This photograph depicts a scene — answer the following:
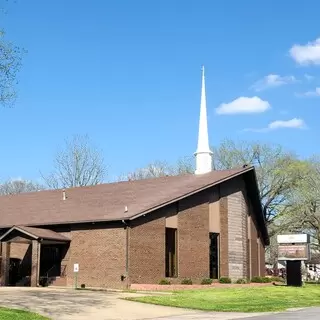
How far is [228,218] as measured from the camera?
36.9m

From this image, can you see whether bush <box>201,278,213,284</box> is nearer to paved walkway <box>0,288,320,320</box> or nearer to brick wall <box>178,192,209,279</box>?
brick wall <box>178,192,209,279</box>

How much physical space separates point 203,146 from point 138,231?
11.5m

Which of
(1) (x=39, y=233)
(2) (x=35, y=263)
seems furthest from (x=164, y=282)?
(1) (x=39, y=233)

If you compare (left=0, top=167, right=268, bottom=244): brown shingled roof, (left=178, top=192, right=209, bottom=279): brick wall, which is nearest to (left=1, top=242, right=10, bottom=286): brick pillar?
(left=0, top=167, right=268, bottom=244): brown shingled roof

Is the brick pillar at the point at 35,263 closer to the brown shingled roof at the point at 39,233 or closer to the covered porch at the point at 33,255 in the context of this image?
the covered porch at the point at 33,255

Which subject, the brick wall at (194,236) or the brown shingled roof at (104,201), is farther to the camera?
the brick wall at (194,236)

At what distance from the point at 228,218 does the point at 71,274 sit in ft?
35.8

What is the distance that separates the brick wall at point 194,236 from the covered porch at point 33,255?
6.62 m

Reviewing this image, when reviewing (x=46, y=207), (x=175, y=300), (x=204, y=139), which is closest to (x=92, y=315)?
(x=175, y=300)

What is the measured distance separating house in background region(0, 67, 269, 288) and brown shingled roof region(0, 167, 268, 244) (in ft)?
0.23

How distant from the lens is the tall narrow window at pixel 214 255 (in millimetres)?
35250

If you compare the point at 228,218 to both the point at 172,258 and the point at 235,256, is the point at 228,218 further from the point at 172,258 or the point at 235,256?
the point at 172,258

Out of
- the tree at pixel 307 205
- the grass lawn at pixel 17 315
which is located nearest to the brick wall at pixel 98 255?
the grass lawn at pixel 17 315

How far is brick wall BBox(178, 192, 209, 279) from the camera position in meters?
33.1
